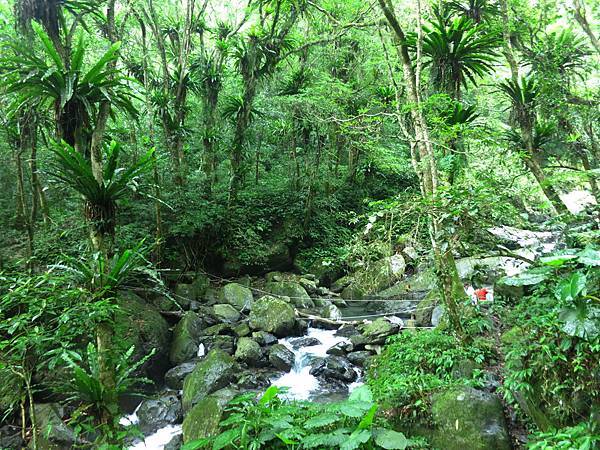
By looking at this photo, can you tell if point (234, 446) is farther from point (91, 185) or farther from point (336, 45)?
point (336, 45)

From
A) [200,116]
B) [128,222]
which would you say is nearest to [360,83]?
[200,116]

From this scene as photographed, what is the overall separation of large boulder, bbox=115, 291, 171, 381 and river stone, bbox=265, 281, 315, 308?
282 cm

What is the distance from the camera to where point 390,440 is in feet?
7.20

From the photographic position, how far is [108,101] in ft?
13.0

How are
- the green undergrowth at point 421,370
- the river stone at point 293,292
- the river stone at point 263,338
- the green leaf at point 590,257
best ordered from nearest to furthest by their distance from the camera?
the green leaf at point 590,257 → the green undergrowth at point 421,370 → the river stone at point 263,338 → the river stone at point 293,292

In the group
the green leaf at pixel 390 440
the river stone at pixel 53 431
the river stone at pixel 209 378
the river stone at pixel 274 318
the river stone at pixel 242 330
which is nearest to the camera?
the green leaf at pixel 390 440

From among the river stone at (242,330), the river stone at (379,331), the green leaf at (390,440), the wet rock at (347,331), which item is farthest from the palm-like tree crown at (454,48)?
the green leaf at (390,440)

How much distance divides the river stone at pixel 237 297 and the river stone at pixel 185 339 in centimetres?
120

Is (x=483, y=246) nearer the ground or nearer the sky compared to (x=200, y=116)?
nearer the ground

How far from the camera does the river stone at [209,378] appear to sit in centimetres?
444

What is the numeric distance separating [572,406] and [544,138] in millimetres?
5753

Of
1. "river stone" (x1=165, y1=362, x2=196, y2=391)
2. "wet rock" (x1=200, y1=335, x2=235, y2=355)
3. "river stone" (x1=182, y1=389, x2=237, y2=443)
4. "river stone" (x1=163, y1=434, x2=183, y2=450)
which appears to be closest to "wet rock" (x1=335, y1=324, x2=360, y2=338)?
"wet rock" (x1=200, y1=335, x2=235, y2=355)

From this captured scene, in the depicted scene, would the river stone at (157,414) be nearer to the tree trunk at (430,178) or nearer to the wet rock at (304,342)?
the wet rock at (304,342)

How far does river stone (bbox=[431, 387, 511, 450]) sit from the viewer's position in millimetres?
2492
